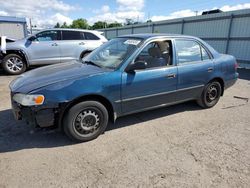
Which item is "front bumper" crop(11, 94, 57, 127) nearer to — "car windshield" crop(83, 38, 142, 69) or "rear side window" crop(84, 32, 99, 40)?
"car windshield" crop(83, 38, 142, 69)

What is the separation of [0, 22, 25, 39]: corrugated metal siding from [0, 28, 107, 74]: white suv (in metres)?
10.1

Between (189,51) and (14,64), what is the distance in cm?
654

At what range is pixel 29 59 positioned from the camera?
7.92m

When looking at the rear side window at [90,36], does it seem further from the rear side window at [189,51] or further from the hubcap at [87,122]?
the hubcap at [87,122]

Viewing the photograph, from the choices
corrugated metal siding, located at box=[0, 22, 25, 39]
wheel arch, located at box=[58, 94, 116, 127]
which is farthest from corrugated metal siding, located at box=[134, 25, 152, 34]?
wheel arch, located at box=[58, 94, 116, 127]

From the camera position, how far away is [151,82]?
12.0 ft

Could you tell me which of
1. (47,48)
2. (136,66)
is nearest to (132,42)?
(136,66)

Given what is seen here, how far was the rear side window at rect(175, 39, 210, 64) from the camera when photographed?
4074 millimetres

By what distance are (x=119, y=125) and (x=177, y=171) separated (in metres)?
1.52

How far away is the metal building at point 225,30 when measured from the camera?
10625mm

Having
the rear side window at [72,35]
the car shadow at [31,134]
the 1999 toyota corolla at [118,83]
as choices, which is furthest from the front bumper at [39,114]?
the rear side window at [72,35]

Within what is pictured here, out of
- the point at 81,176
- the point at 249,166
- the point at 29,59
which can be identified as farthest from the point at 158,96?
the point at 29,59

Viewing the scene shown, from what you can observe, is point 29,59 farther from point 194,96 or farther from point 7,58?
point 194,96

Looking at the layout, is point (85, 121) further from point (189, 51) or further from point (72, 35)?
point (72, 35)
